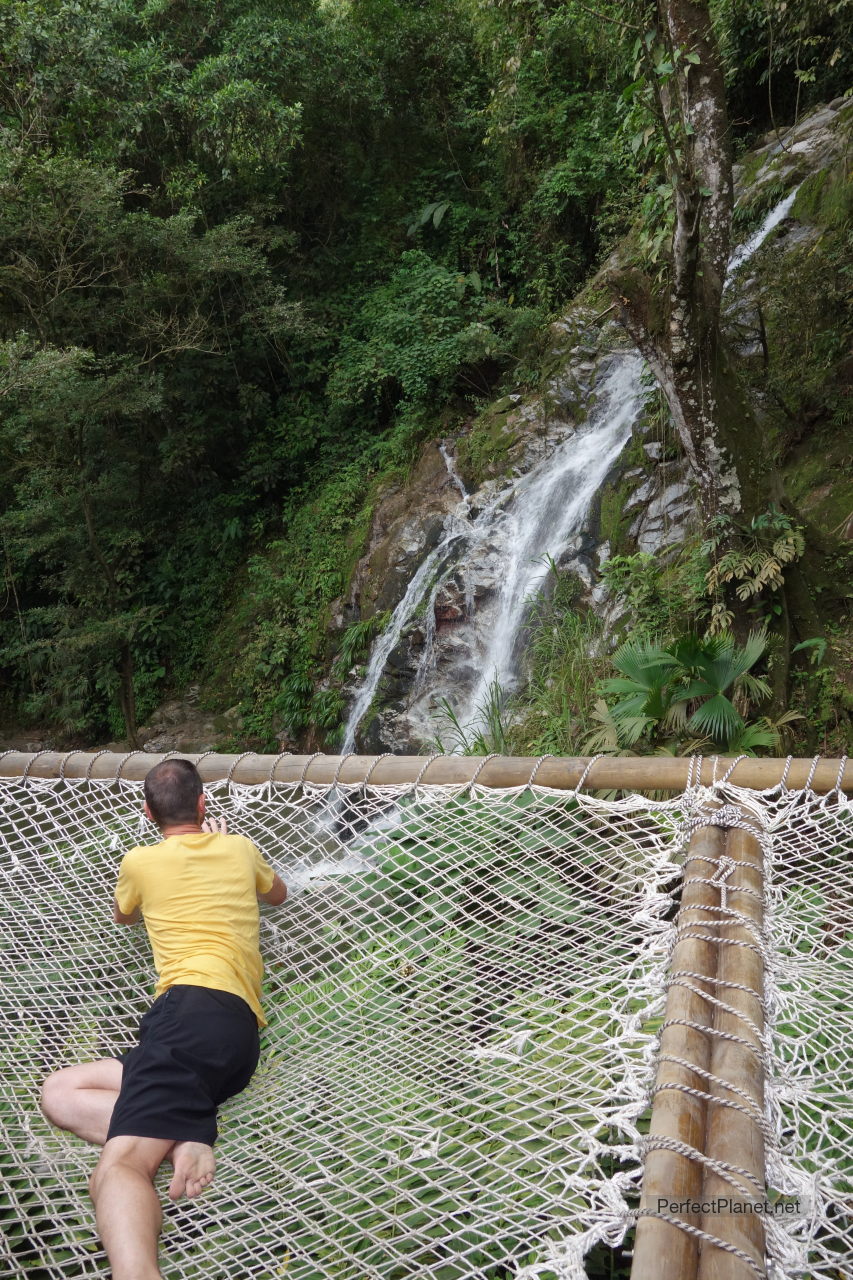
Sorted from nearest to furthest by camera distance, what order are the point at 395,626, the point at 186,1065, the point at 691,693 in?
the point at 186,1065 → the point at 691,693 → the point at 395,626

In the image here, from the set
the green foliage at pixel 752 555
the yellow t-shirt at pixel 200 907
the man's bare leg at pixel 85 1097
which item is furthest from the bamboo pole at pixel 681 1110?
the green foliage at pixel 752 555

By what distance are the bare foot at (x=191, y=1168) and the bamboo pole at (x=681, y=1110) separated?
0.76m

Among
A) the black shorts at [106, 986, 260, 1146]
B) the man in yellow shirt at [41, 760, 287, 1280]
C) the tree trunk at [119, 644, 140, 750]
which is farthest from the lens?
the tree trunk at [119, 644, 140, 750]

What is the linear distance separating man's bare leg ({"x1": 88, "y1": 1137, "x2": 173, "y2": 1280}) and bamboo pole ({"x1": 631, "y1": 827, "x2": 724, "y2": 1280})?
0.77 metres

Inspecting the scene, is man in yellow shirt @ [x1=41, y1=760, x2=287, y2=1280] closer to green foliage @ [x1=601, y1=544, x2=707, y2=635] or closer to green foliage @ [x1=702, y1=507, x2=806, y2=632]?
green foliage @ [x1=702, y1=507, x2=806, y2=632]

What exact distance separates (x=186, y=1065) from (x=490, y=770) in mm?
1013

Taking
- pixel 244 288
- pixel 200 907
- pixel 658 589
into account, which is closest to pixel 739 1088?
pixel 200 907

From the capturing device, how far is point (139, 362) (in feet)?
22.9

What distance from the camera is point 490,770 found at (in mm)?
2268

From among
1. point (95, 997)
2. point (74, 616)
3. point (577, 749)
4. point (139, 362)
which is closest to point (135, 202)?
point (139, 362)

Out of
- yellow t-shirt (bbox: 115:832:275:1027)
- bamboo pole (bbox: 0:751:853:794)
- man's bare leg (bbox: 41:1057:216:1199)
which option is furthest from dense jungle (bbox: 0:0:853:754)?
man's bare leg (bbox: 41:1057:216:1199)

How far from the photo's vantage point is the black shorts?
149 centimetres

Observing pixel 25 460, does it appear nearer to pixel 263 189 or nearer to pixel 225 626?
pixel 225 626

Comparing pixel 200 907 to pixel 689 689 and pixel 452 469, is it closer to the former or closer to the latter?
pixel 689 689
